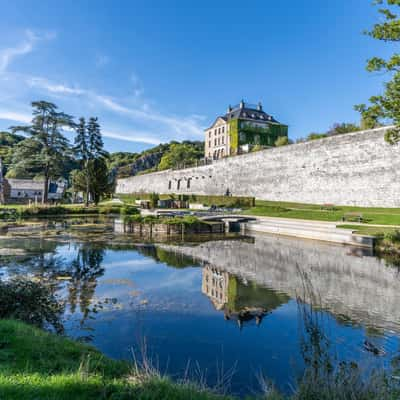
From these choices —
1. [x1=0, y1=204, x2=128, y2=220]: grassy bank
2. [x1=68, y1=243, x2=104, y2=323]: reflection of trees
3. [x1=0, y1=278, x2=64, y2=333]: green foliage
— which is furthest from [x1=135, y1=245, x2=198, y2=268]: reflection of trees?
[x1=0, y1=204, x2=128, y2=220]: grassy bank

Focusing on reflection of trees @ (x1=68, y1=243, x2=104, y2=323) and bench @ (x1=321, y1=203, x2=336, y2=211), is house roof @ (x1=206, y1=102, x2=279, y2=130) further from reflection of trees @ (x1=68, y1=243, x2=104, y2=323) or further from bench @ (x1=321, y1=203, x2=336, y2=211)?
reflection of trees @ (x1=68, y1=243, x2=104, y2=323)

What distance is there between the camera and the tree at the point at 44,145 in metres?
29.5

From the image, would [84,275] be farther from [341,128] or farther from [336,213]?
[341,128]

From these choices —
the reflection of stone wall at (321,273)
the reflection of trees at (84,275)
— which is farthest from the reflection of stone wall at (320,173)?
the reflection of trees at (84,275)

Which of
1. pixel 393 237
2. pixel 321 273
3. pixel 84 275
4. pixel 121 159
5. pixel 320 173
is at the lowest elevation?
pixel 84 275

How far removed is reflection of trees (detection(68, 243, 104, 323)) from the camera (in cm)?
618

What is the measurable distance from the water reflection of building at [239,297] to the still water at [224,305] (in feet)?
0.08

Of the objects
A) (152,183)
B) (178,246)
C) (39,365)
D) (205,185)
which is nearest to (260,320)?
(39,365)

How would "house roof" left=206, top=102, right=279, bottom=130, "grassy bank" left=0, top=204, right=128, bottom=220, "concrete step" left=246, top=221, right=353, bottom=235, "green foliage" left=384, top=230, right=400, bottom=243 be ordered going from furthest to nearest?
"house roof" left=206, top=102, right=279, bottom=130 → "grassy bank" left=0, top=204, right=128, bottom=220 → "concrete step" left=246, top=221, right=353, bottom=235 → "green foliage" left=384, top=230, right=400, bottom=243

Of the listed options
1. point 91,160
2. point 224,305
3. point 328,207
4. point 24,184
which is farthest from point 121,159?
point 224,305

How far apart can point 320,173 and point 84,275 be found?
22092 millimetres

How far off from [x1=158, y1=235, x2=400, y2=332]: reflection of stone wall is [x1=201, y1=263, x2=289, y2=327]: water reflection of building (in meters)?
0.51

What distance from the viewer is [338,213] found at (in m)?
19.3

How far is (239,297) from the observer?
6.76 meters
